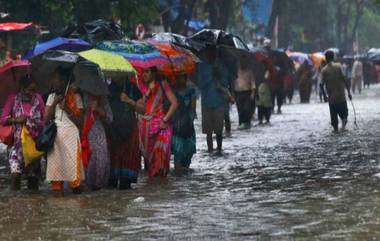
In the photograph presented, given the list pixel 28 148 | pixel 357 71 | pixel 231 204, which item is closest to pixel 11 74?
pixel 28 148

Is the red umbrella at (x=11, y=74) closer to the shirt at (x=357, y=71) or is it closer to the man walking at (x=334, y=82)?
the man walking at (x=334, y=82)

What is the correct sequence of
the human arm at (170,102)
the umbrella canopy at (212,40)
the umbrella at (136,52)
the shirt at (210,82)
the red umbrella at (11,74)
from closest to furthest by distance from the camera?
1. the red umbrella at (11,74)
2. the umbrella at (136,52)
3. the human arm at (170,102)
4. the umbrella canopy at (212,40)
5. the shirt at (210,82)

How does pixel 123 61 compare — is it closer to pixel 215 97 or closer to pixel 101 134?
pixel 101 134

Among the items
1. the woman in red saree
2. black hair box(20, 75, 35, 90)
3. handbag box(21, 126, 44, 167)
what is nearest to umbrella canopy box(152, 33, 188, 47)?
the woman in red saree

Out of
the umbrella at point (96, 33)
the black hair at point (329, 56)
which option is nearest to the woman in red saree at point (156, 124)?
the umbrella at point (96, 33)

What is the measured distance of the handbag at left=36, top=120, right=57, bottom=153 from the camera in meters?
11.8

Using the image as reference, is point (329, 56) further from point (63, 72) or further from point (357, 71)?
point (357, 71)

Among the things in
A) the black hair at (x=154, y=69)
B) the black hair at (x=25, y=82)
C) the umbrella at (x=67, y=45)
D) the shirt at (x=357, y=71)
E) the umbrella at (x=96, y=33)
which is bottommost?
the shirt at (x=357, y=71)

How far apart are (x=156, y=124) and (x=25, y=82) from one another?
6.00 feet

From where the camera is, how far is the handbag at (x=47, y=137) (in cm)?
1177

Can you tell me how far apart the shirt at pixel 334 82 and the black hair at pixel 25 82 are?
9762mm

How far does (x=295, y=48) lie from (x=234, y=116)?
2095 inches

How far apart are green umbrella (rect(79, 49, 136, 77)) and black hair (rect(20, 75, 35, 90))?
23.8 inches

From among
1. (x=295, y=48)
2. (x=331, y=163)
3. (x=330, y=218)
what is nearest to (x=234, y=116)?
(x=331, y=163)
